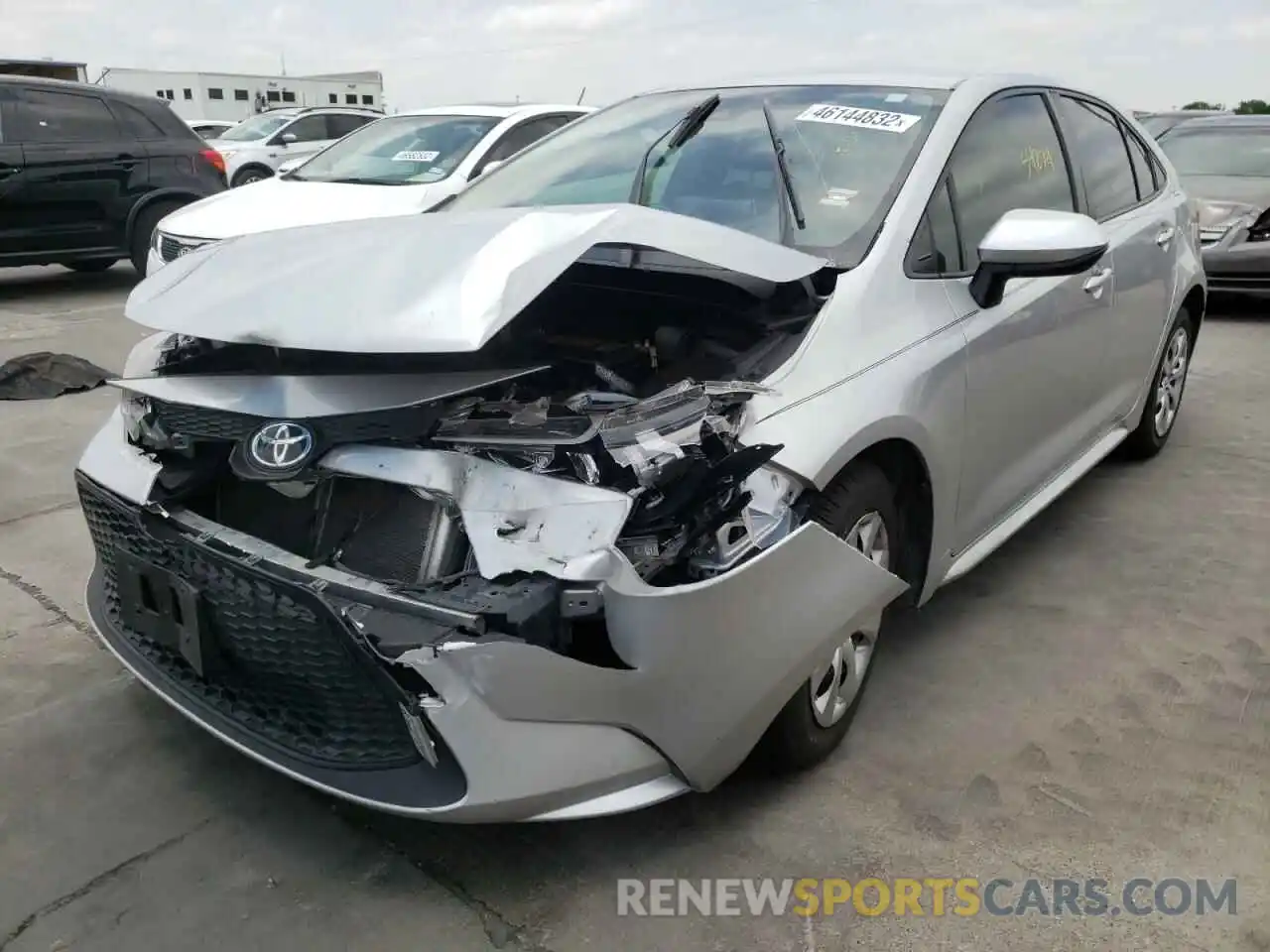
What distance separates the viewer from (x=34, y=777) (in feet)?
8.29

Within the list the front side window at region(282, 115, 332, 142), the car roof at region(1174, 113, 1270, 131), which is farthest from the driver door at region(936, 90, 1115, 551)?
the front side window at region(282, 115, 332, 142)

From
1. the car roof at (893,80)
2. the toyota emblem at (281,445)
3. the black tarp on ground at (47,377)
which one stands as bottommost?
the black tarp on ground at (47,377)

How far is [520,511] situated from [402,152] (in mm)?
6064

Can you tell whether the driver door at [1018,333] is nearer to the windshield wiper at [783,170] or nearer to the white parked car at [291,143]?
the windshield wiper at [783,170]

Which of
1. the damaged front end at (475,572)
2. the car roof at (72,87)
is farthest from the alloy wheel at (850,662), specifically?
the car roof at (72,87)

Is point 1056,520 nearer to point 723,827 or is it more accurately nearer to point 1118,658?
point 1118,658

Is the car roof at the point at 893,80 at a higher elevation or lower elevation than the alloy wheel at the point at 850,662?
higher

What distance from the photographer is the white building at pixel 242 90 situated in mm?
31047

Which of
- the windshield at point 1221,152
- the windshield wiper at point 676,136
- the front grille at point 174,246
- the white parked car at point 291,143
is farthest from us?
the white parked car at point 291,143

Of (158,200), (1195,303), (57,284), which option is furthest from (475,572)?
(57,284)

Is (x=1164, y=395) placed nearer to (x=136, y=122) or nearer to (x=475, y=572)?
(x=475, y=572)

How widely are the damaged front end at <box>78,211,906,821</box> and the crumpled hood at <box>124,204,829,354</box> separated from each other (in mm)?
126

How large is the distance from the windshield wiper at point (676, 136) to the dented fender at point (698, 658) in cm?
142

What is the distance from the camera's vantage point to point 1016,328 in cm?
303
